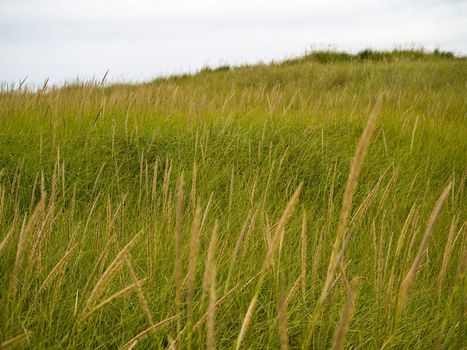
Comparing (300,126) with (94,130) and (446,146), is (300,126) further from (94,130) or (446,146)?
(94,130)

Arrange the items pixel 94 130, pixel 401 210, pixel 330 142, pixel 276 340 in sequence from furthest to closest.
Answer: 1. pixel 330 142
2. pixel 94 130
3. pixel 401 210
4. pixel 276 340

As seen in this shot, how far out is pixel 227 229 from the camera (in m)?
1.79

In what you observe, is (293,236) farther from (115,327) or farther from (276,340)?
(115,327)

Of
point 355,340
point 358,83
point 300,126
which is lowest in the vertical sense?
point 355,340

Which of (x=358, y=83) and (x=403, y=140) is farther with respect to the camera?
(x=358, y=83)

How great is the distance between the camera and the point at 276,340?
1.25m

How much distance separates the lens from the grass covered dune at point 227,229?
938 millimetres

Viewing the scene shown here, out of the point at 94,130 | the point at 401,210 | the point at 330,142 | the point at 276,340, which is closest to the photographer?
the point at 276,340

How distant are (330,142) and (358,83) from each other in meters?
5.99

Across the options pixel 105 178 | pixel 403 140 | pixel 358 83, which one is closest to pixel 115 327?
pixel 105 178

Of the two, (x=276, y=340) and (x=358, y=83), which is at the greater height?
(x=358, y=83)

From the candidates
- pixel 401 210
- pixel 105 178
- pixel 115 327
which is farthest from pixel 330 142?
pixel 115 327

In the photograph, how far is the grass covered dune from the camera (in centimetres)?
94

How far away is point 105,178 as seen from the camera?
259 cm
